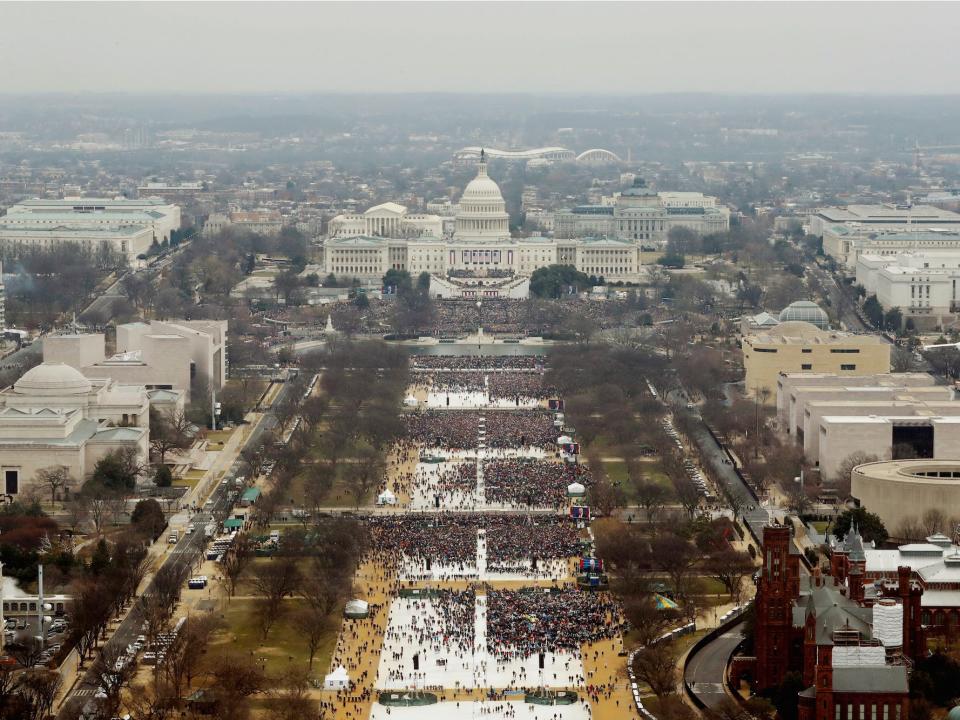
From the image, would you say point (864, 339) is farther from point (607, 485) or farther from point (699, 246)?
point (699, 246)

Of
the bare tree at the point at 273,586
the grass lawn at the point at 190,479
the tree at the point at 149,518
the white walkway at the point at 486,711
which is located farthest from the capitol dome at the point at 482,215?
the white walkway at the point at 486,711

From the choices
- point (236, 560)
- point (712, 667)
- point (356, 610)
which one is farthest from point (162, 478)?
point (712, 667)

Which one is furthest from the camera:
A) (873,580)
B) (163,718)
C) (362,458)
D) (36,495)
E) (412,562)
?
(362,458)

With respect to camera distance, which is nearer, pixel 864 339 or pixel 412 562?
pixel 412 562

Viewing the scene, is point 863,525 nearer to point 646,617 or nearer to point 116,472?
point 646,617

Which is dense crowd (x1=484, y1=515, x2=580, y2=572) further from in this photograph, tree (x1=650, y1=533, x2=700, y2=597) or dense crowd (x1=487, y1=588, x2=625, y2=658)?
dense crowd (x1=487, y1=588, x2=625, y2=658)

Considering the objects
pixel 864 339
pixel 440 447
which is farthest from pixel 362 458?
pixel 864 339
